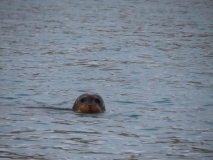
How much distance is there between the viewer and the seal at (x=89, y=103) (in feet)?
42.6

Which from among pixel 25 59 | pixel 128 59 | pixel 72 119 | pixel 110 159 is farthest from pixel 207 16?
pixel 110 159

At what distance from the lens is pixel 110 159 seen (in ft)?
31.7

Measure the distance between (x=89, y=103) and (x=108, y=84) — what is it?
423 cm

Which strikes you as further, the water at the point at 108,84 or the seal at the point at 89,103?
the seal at the point at 89,103

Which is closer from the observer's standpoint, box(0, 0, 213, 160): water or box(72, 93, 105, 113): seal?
box(0, 0, 213, 160): water

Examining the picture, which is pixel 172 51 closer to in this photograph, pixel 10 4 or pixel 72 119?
pixel 72 119

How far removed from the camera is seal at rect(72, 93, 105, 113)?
12984mm

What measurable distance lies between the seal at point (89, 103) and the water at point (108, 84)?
0.56 ft

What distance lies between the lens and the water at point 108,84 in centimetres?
1063

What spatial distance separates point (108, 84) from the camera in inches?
678

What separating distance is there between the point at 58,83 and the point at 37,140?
6547mm

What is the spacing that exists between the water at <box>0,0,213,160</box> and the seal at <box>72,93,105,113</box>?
0.56 ft

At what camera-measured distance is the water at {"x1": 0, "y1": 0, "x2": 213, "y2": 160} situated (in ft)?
34.9

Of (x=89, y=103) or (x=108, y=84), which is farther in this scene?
(x=108, y=84)
